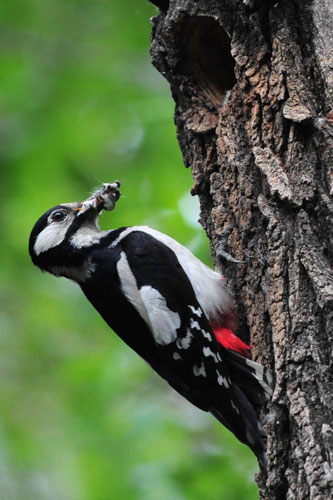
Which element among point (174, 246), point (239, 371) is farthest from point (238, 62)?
point (239, 371)

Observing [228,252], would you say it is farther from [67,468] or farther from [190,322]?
[67,468]

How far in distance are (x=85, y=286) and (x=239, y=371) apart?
0.93 meters

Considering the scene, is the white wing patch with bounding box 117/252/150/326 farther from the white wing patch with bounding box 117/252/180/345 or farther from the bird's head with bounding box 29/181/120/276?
the bird's head with bounding box 29/181/120/276

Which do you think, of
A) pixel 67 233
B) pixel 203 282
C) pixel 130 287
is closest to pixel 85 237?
pixel 67 233

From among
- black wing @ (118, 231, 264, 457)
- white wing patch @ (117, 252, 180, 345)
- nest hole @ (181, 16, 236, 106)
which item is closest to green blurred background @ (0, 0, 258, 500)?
black wing @ (118, 231, 264, 457)

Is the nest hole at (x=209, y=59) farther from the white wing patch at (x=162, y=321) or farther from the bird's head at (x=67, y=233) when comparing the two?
the white wing patch at (x=162, y=321)

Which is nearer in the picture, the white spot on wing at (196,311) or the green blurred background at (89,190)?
the white spot on wing at (196,311)

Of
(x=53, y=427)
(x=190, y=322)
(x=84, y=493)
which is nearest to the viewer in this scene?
(x=190, y=322)

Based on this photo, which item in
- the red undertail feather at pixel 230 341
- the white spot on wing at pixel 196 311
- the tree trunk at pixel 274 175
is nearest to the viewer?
the tree trunk at pixel 274 175

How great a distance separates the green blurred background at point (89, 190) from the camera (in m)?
4.46

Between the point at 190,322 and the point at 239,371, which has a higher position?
the point at 190,322

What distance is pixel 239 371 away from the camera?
9.95ft

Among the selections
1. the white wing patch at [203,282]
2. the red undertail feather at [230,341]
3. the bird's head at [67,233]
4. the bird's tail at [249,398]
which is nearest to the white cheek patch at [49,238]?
the bird's head at [67,233]

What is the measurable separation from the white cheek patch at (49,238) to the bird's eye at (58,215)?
45 mm
